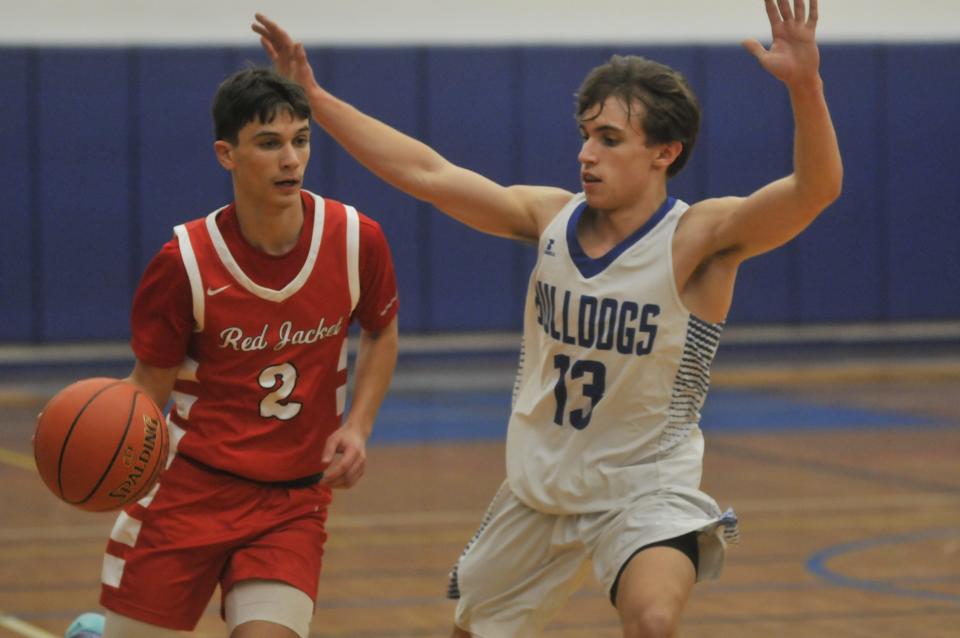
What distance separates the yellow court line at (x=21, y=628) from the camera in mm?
5934

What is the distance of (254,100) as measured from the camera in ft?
13.3

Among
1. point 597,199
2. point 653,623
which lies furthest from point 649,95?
point 653,623

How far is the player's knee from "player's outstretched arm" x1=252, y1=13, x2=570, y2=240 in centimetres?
112

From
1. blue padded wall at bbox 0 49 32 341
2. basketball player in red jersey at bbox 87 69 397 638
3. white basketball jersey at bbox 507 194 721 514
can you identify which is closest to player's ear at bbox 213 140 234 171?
basketball player in red jersey at bbox 87 69 397 638

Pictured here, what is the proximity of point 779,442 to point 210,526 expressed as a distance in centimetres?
737

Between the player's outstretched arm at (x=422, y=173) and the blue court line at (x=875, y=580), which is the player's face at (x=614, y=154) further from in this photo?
the blue court line at (x=875, y=580)

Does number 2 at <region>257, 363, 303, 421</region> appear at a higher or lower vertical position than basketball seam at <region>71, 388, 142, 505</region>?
higher

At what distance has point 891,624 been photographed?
19.9 ft

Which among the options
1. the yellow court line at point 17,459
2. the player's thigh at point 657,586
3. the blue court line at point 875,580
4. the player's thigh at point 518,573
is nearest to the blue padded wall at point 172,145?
the yellow court line at point 17,459

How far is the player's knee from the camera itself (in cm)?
362

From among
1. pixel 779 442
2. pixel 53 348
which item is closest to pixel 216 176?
pixel 53 348

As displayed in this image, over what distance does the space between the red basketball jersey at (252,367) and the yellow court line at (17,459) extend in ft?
20.9

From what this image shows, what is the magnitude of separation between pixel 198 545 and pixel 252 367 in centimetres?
45

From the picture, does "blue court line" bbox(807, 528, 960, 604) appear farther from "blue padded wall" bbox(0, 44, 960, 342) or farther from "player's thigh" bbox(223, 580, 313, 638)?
"blue padded wall" bbox(0, 44, 960, 342)
